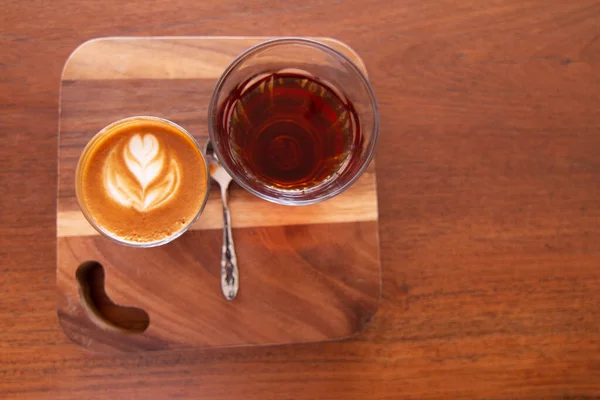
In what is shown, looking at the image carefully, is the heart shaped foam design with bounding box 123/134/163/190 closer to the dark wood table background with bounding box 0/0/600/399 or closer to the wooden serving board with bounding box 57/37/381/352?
the wooden serving board with bounding box 57/37/381/352

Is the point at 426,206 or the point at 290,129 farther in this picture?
the point at 426,206

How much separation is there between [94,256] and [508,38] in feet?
3.19

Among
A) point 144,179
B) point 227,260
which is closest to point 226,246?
point 227,260

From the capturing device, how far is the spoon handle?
2.74ft

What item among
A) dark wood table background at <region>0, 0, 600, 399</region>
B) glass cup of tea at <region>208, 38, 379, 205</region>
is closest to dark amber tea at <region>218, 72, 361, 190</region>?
glass cup of tea at <region>208, 38, 379, 205</region>

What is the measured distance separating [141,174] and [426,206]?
1.91 ft

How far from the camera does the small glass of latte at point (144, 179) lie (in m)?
0.81

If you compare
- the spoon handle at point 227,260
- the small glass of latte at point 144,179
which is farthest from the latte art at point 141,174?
the spoon handle at point 227,260

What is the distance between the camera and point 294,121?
2.63 feet

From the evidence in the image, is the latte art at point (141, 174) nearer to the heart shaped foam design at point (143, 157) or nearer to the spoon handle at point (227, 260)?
the heart shaped foam design at point (143, 157)

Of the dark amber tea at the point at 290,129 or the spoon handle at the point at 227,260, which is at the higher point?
the dark amber tea at the point at 290,129

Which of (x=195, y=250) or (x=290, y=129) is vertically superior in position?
(x=290, y=129)

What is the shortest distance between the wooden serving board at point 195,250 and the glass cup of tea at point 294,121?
0.10m

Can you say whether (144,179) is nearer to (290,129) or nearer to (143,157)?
(143,157)
